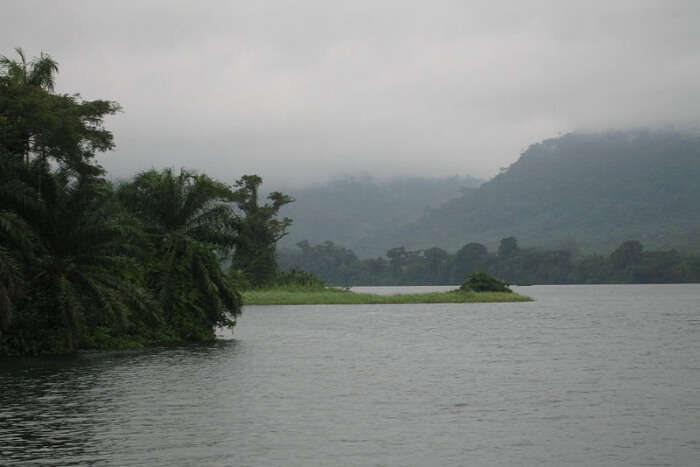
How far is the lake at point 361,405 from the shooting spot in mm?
18547

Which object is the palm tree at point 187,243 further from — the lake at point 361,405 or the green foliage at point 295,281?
the green foliage at point 295,281

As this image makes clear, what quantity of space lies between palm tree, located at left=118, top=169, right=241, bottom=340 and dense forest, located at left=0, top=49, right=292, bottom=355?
0.22 feet

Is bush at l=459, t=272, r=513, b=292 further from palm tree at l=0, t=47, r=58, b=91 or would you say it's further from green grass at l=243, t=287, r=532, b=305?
palm tree at l=0, t=47, r=58, b=91

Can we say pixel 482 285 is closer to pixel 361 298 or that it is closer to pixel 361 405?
pixel 361 298

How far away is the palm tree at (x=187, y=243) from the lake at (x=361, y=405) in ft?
12.8

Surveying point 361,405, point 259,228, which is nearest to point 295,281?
point 259,228

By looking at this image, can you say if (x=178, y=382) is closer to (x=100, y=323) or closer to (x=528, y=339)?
(x=100, y=323)

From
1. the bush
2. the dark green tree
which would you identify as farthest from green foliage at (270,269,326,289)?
the bush

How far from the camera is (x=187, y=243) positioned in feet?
160

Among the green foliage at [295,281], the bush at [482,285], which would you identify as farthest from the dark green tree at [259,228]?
the bush at [482,285]

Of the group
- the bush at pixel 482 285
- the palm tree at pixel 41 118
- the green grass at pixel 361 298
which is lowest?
the green grass at pixel 361 298

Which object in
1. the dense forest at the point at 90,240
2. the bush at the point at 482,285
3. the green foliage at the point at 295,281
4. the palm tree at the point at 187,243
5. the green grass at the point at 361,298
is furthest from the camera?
the green foliage at the point at 295,281

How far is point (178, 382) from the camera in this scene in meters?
30.3

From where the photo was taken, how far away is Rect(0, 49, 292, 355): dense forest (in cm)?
3825
